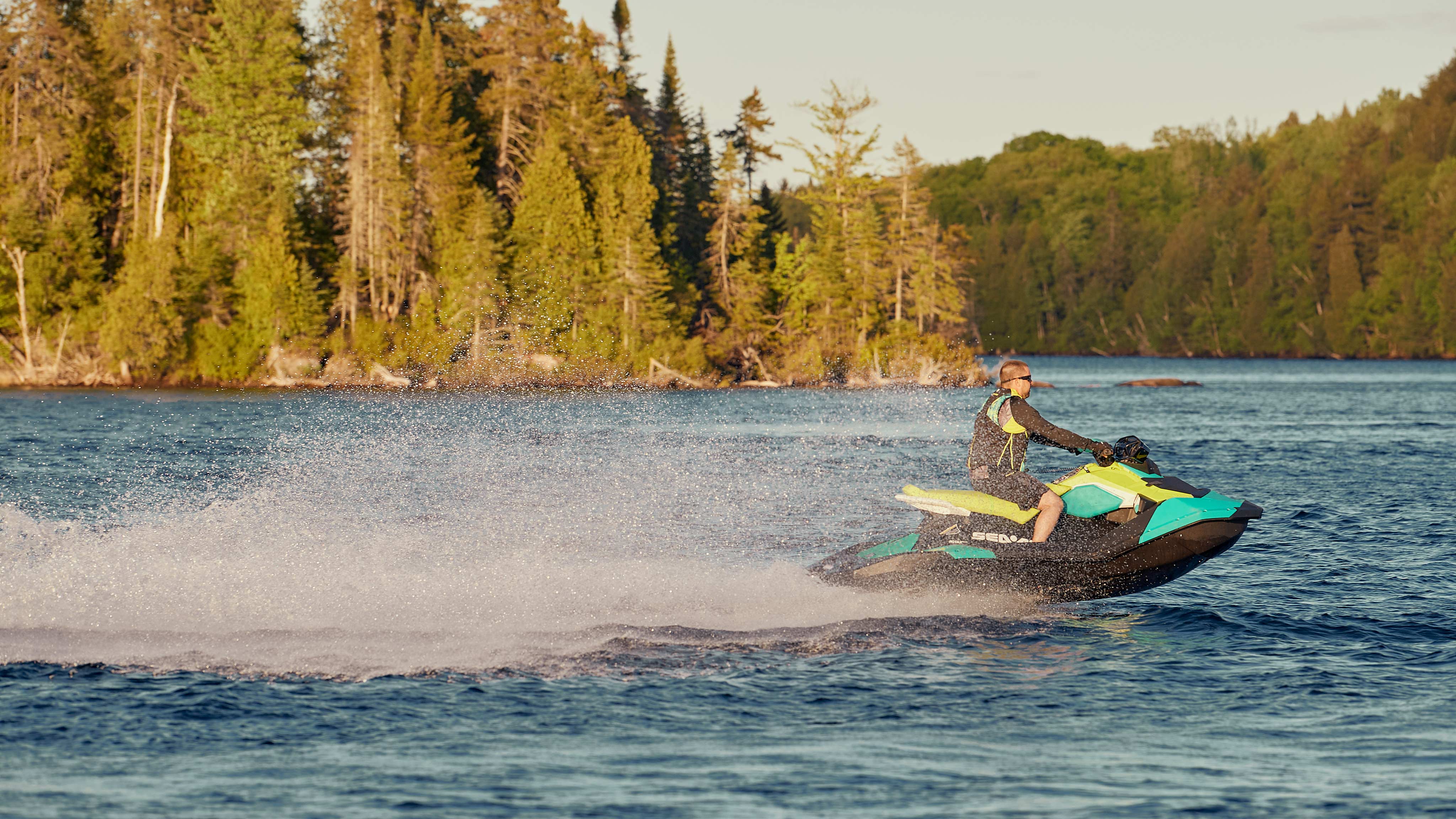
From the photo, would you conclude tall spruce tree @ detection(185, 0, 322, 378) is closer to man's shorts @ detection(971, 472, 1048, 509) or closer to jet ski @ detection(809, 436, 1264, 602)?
jet ski @ detection(809, 436, 1264, 602)

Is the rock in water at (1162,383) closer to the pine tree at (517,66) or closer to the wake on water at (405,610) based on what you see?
the pine tree at (517,66)

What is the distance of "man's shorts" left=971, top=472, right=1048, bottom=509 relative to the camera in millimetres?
12336

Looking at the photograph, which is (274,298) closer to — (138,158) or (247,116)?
(247,116)

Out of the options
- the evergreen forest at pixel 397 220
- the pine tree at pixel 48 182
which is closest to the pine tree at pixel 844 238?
the evergreen forest at pixel 397 220

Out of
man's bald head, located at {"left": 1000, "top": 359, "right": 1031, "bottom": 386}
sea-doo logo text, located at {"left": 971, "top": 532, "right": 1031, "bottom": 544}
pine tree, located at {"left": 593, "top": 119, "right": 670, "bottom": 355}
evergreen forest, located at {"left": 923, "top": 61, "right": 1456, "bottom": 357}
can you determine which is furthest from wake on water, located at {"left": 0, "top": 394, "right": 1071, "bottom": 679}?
evergreen forest, located at {"left": 923, "top": 61, "right": 1456, "bottom": 357}

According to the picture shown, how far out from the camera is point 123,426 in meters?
40.9

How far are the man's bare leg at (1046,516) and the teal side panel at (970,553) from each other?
39cm

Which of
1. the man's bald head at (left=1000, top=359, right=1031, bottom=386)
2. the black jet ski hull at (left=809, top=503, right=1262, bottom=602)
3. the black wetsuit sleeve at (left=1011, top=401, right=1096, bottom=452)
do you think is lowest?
the black jet ski hull at (left=809, top=503, right=1262, bottom=602)

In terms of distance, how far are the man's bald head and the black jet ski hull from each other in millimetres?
1251

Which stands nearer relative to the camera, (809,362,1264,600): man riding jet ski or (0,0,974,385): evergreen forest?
(809,362,1264,600): man riding jet ski

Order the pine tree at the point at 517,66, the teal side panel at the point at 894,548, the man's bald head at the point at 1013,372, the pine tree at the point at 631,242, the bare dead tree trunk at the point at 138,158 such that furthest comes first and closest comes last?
1. the pine tree at the point at 517,66
2. the pine tree at the point at 631,242
3. the bare dead tree trunk at the point at 138,158
4. the teal side panel at the point at 894,548
5. the man's bald head at the point at 1013,372

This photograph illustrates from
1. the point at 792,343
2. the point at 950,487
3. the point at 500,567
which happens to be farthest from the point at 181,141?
the point at 500,567

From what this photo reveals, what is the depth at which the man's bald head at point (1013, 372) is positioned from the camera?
12.1 m

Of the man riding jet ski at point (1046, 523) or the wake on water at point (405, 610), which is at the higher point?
the man riding jet ski at point (1046, 523)
